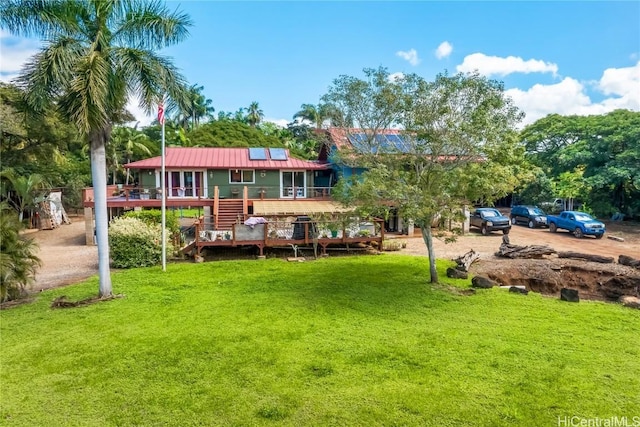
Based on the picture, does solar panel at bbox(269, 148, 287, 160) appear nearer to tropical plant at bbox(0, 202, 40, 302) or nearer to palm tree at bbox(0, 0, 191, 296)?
palm tree at bbox(0, 0, 191, 296)

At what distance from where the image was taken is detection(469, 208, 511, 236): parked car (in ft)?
81.0

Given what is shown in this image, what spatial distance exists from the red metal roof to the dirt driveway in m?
6.49

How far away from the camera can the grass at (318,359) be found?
5539mm

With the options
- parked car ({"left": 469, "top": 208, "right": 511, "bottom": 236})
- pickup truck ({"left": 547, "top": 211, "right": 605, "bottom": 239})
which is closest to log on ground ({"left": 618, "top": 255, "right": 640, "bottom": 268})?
pickup truck ({"left": 547, "top": 211, "right": 605, "bottom": 239})

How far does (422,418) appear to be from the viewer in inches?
209

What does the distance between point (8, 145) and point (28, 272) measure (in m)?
20.2

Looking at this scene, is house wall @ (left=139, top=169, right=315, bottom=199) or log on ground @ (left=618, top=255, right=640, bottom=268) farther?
house wall @ (left=139, top=169, right=315, bottom=199)

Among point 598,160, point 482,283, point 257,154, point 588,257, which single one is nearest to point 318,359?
point 482,283

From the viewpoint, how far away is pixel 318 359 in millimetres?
7258

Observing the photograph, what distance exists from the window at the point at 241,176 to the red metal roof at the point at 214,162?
54cm

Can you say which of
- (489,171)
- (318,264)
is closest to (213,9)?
(318,264)

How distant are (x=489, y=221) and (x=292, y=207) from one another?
511 inches

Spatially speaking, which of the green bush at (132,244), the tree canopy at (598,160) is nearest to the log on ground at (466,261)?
the green bush at (132,244)

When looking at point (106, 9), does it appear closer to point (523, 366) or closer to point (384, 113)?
point (384, 113)
